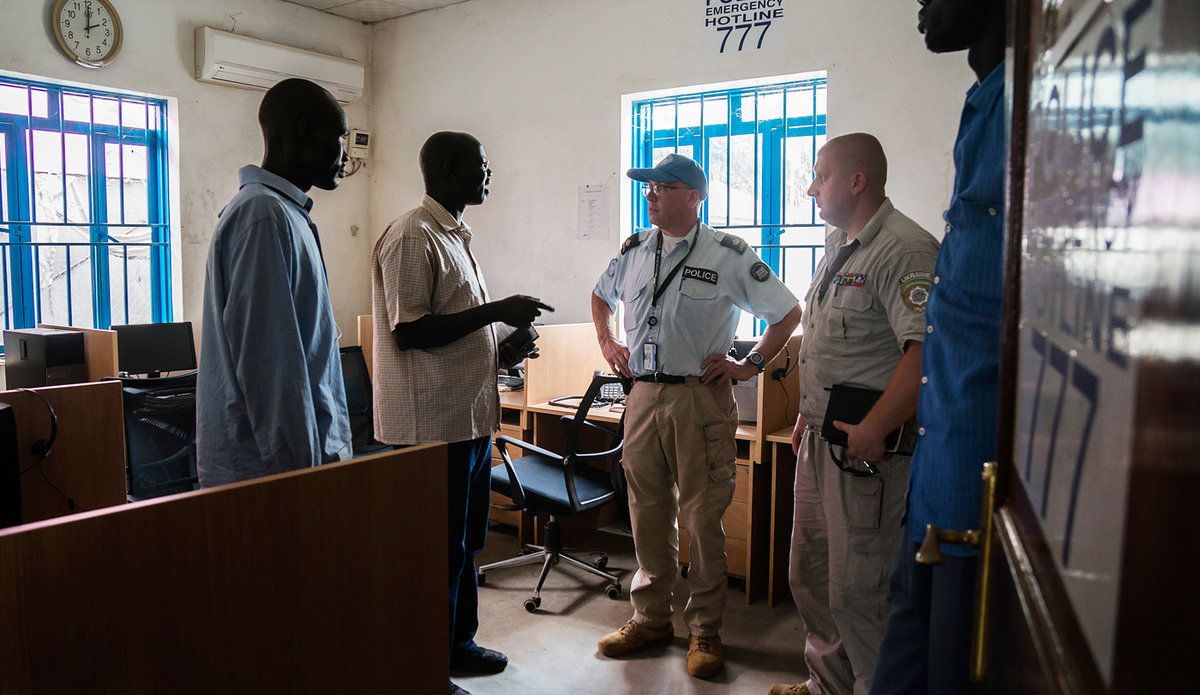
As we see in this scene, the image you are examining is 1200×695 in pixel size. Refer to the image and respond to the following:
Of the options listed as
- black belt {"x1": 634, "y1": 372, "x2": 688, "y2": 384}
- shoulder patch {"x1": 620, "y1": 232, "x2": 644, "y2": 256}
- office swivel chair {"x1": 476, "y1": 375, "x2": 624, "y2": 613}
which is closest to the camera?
black belt {"x1": 634, "y1": 372, "x2": 688, "y2": 384}

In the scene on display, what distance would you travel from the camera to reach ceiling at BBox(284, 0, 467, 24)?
4.80 m

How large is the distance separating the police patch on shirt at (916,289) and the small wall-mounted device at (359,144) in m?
4.08

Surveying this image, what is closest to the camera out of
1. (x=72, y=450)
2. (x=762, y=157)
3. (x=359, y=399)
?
(x=72, y=450)

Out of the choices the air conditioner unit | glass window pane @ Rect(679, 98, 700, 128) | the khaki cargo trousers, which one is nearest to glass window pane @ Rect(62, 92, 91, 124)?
the air conditioner unit

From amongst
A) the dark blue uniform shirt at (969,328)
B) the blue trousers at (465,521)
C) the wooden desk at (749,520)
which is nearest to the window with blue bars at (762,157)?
the wooden desk at (749,520)

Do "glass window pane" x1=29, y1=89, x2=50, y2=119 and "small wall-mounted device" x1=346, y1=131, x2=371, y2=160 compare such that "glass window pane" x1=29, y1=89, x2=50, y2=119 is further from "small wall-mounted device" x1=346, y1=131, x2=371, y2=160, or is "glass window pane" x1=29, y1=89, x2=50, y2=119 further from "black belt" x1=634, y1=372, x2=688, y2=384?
"black belt" x1=634, y1=372, x2=688, y2=384

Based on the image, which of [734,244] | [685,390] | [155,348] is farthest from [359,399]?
[734,244]

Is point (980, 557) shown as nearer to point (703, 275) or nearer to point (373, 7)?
point (703, 275)

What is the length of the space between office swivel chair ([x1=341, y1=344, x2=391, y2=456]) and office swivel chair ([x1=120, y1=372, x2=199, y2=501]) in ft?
2.87

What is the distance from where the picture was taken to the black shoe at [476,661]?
2.51 meters

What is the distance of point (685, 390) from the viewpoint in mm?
2557

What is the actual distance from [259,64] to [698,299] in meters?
3.29

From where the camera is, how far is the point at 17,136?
154 inches

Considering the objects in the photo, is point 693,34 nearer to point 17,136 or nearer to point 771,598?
point 771,598
